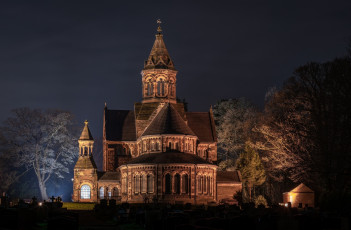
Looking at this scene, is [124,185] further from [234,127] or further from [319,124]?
[319,124]

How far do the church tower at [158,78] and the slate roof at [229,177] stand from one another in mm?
15756

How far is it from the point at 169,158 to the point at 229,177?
36.1ft

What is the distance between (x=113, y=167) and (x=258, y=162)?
20530 mm

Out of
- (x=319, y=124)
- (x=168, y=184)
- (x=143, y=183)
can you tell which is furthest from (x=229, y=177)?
(x=319, y=124)

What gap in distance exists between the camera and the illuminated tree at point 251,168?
92.8 m

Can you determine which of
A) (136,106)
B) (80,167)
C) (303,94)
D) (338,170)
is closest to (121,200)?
(80,167)

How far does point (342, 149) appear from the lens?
57062 mm

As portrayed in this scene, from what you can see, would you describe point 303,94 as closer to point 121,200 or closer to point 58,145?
point 121,200

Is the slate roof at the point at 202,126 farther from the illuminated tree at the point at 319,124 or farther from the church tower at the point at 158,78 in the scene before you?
the illuminated tree at the point at 319,124

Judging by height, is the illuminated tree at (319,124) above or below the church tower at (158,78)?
below

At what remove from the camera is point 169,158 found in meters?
84.0

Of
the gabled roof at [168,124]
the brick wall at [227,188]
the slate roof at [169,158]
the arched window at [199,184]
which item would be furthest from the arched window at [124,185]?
the brick wall at [227,188]

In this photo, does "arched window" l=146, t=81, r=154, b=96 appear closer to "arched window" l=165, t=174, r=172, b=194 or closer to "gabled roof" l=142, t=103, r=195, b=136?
"gabled roof" l=142, t=103, r=195, b=136

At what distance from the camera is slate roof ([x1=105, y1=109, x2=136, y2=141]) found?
3871 inches
